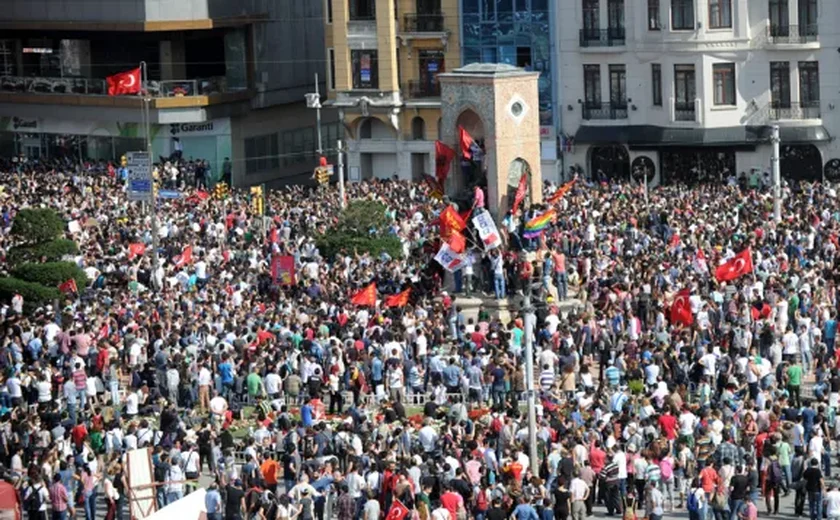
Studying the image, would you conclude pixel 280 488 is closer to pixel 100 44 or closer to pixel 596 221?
pixel 596 221

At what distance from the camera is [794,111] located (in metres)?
81.8

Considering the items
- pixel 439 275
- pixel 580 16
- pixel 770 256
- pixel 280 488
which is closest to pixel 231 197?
pixel 580 16

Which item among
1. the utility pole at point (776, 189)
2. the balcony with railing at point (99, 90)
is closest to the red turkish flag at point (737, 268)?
the utility pole at point (776, 189)

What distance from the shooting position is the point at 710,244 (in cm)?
6475

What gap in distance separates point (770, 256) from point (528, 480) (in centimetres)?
2016

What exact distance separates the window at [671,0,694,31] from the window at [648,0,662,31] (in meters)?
0.61

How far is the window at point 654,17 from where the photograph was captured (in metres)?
83.1

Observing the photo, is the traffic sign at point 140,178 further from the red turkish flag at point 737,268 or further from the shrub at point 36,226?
the red turkish flag at point 737,268

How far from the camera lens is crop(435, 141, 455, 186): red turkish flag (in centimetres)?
6262

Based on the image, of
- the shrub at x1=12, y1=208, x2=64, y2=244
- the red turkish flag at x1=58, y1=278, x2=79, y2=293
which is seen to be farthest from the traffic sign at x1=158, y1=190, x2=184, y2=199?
the red turkish flag at x1=58, y1=278, x2=79, y2=293

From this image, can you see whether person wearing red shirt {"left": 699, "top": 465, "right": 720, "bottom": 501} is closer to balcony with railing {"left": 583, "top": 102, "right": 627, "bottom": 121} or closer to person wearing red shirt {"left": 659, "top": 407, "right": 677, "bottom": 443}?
person wearing red shirt {"left": 659, "top": 407, "right": 677, "bottom": 443}

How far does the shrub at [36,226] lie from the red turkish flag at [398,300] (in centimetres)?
1129

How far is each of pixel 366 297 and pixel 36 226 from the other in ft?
40.6

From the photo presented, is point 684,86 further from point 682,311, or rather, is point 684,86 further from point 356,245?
point 682,311
